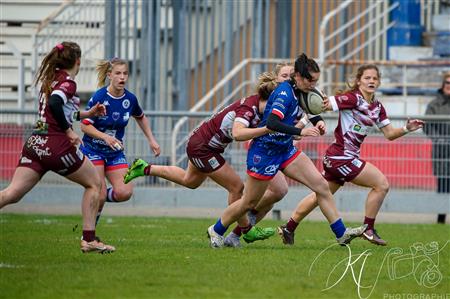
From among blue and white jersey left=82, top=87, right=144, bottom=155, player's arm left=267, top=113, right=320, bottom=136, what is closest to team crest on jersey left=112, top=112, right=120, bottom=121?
Result: blue and white jersey left=82, top=87, right=144, bottom=155

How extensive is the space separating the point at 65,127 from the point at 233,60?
1211 centimetres

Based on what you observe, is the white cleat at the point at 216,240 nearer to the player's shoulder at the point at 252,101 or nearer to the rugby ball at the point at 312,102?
the player's shoulder at the point at 252,101

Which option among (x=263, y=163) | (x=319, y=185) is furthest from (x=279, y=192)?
(x=263, y=163)

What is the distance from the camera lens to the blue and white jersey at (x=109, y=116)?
12.6m

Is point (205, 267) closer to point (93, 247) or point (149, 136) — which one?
point (93, 247)

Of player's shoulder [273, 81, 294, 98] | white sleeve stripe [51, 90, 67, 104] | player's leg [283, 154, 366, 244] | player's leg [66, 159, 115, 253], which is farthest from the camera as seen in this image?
player's leg [283, 154, 366, 244]

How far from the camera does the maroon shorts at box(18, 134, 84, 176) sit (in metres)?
10.7

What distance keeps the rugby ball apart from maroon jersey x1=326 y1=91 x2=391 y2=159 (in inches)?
45.5

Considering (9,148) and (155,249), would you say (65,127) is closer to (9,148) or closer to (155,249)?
(155,249)

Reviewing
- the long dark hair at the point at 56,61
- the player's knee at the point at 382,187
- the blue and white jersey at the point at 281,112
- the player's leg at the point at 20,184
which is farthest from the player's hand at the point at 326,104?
the player's leg at the point at 20,184

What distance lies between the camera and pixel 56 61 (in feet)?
35.7

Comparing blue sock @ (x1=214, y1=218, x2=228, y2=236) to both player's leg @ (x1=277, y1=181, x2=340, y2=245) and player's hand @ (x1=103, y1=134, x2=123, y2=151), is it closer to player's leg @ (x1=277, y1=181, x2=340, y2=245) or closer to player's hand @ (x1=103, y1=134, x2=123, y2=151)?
player's leg @ (x1=277, y1=181, x2=340, y2=245)

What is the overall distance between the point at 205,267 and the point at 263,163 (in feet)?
5.71

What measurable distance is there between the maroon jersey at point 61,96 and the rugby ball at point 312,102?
220 centimetres
